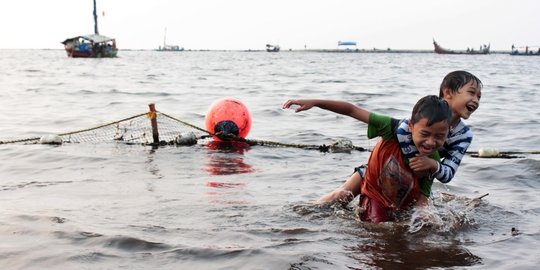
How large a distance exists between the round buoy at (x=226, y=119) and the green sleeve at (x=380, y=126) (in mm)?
5373

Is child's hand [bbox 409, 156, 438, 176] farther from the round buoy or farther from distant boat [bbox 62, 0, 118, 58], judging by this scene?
distant boat [bbox 62, 0, 118, 58]

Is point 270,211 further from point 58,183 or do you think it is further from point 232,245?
point 58,183

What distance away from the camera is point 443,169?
504 centimetres

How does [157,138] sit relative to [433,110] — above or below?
below

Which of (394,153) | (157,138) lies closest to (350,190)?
(394,153)

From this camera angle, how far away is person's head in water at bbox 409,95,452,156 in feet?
15.0

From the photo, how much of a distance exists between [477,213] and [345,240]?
6.16ft

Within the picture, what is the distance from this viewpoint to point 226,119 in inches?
409

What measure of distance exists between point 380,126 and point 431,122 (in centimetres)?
63

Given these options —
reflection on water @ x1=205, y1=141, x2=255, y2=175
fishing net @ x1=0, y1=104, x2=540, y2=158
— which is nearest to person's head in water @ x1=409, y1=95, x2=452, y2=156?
reflection on water @ x1=205, y1=141, x2=255, y2=175

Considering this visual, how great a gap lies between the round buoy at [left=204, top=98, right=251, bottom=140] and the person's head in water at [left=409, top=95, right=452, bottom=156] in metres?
5.88

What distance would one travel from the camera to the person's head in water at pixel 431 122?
4.57 metres

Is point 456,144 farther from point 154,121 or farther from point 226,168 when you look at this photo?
point 154,121

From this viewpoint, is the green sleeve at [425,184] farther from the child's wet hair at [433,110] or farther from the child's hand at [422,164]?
the child's wet hair at [433,110]
